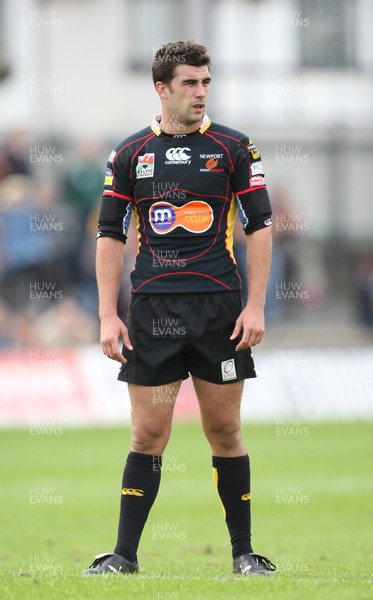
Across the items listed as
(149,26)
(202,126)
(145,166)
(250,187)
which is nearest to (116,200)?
Result: (145,166)

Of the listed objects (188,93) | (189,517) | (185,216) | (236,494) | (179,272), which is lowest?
(189,517)

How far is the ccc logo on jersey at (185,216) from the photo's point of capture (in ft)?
23.8

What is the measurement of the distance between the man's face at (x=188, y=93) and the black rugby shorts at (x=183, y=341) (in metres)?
0.97

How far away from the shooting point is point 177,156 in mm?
7277

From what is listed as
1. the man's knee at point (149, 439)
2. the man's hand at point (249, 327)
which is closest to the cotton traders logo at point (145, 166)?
the man's hand at point (249, 327)

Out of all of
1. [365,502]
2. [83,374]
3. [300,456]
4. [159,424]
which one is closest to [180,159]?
[159,424]

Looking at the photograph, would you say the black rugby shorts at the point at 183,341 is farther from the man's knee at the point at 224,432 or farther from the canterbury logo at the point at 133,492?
the canterbury logo at the point at 133,492

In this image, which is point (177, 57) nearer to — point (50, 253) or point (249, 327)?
point (249, 327)

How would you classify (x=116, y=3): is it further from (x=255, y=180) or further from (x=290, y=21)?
(x=255, y=180)

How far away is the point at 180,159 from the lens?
7270 millimetres

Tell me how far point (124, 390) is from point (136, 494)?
11748mm

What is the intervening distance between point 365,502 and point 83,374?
7.91 meters

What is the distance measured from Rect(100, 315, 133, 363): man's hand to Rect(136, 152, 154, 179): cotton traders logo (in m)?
0.77

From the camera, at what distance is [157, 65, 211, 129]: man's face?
7250 mm
